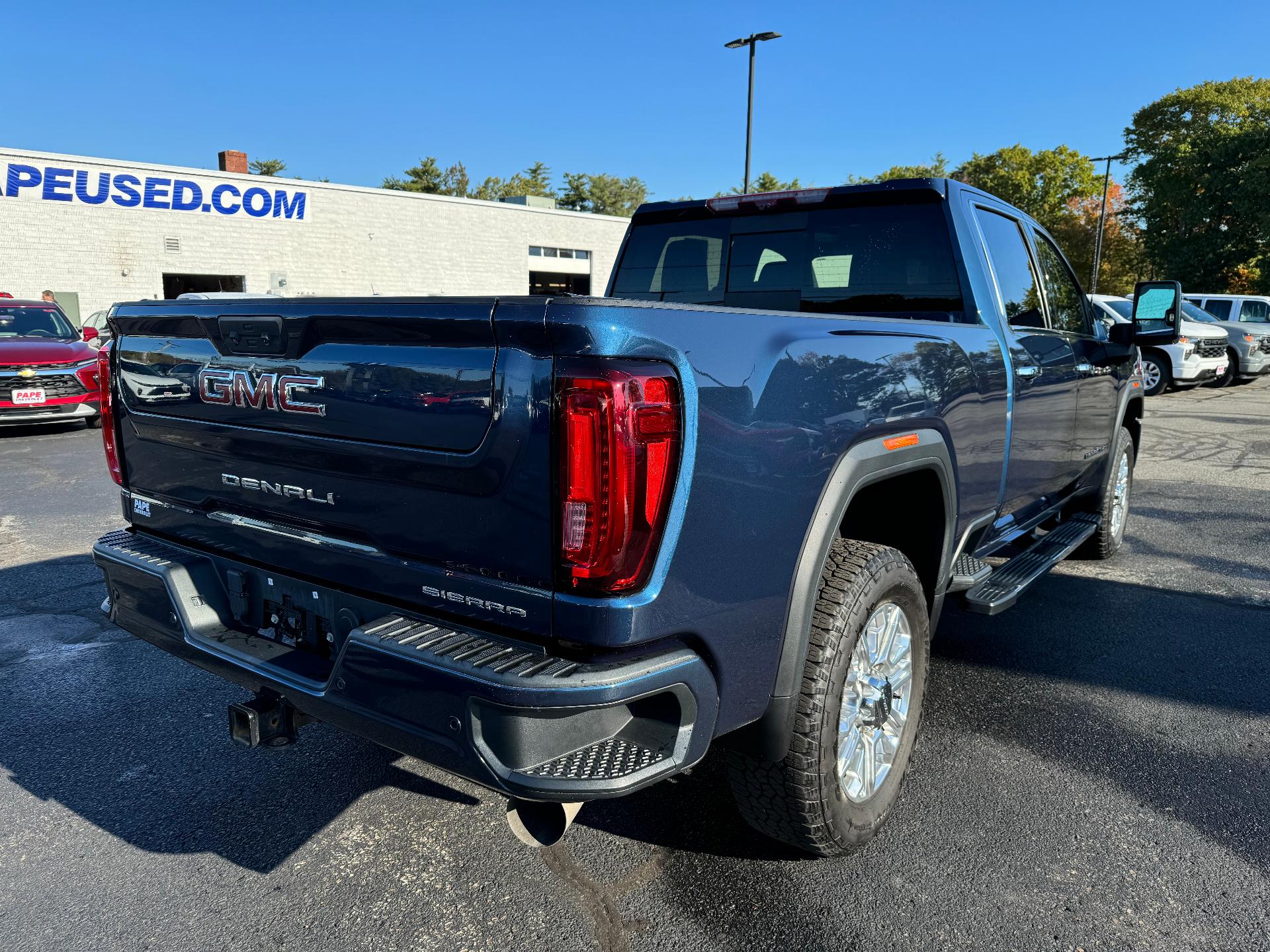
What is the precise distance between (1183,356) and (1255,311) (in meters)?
6.13

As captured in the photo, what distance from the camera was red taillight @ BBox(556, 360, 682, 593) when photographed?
5.79ft

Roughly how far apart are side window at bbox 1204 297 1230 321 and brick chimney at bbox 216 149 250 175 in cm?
2570

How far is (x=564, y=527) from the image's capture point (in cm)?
182

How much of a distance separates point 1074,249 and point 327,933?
Result: 56198mm

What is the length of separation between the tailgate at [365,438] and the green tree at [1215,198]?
39.9 m

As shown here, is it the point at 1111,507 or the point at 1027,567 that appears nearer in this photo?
the point at 1027,567

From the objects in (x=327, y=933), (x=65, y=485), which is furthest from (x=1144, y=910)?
(x=65, y=485)

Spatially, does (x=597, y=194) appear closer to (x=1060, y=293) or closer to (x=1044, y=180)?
(x=1044, y=180)

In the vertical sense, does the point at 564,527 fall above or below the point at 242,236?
below

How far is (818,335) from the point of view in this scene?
2.24 metres

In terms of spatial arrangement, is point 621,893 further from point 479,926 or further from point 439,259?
point 439,259

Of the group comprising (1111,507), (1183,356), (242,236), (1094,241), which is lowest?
(1111,507)

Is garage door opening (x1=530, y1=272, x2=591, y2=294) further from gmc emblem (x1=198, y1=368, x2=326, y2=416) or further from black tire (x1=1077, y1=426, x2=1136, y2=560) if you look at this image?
gmc emblem (x1=198, y1=368, x2=326, y2=416)

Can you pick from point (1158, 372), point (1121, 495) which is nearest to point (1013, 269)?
point (1121, 495)
